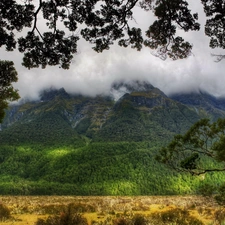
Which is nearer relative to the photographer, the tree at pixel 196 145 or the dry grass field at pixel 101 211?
the tree at pixel 196 145

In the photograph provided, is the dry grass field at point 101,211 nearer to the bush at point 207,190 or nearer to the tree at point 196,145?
the bush at point 207,190

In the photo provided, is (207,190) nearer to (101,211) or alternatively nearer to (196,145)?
(196,145)

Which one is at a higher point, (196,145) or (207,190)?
(196,145)

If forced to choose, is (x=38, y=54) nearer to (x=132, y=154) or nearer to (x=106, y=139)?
(x=132, y=154)

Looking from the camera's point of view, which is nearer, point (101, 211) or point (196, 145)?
point (196, 145)

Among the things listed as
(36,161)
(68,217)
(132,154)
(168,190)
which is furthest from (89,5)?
(36,161)

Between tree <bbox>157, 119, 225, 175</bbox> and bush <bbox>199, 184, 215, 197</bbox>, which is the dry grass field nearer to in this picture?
bush <bbox>199, 184, 215, 197</bbox>

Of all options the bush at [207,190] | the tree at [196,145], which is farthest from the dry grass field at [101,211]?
the tree at [196,145]

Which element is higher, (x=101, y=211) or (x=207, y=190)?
(x=207, y=190)

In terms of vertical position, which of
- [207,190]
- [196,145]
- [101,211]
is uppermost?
[196,145]

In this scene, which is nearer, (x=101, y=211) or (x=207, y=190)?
(x=207, y=190)

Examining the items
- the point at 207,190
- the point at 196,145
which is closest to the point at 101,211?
the point at 207,190

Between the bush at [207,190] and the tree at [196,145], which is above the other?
the tree at [196,145]

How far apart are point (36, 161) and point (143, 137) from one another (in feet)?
262
